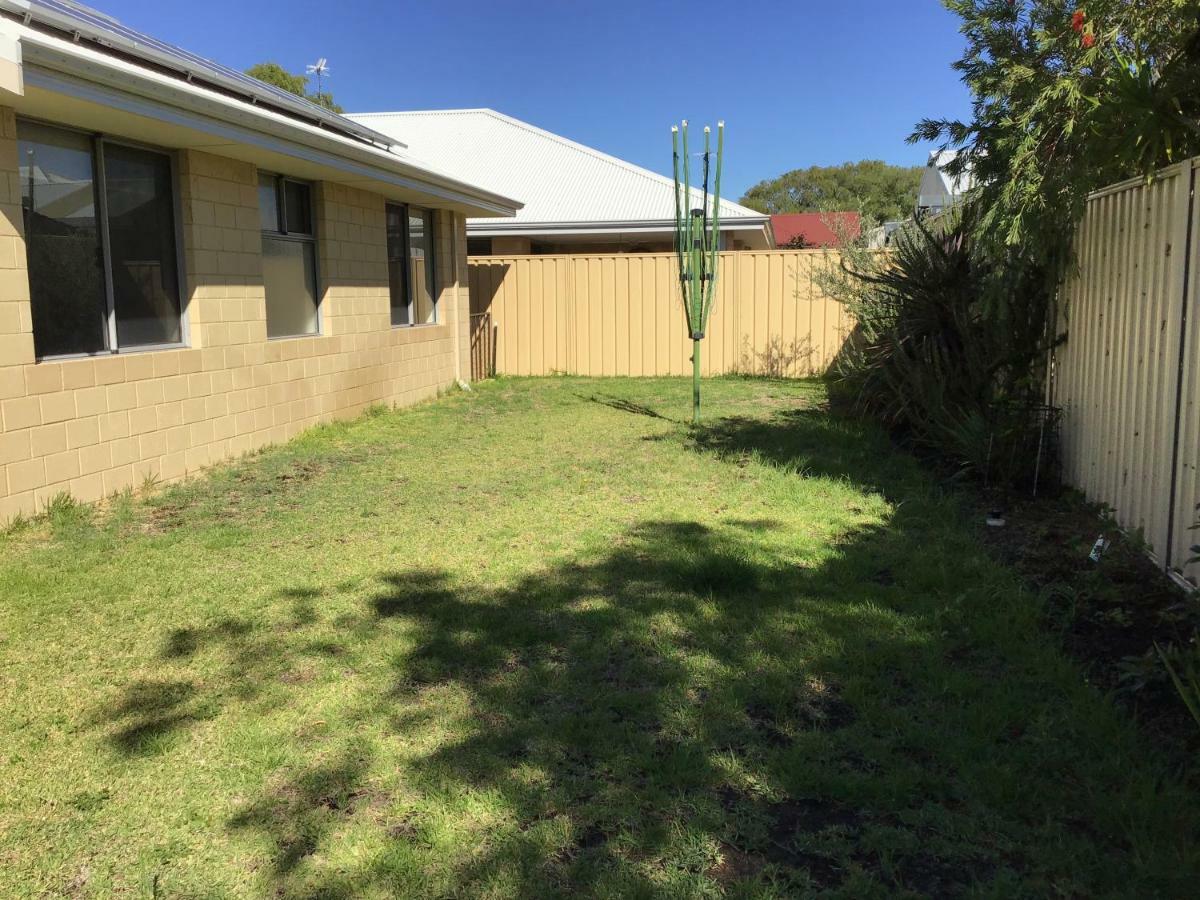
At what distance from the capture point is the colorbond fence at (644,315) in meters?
15.1

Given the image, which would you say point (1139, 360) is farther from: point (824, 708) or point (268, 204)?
point (268, 204)

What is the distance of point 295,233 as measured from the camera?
9.70m

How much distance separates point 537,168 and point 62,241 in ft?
52.2

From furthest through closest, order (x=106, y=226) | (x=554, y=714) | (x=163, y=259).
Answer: (x=163, y=259) → (x=106, y=226) → (x=554, y=714)

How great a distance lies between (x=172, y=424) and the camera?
24.9ft

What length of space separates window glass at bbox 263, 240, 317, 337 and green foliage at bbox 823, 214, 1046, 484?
18.6 ft

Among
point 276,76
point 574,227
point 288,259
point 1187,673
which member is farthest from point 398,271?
point 276,76

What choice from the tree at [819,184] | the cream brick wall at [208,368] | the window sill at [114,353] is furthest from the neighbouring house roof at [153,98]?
the tree at [819,184]

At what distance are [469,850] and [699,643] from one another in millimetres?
1696

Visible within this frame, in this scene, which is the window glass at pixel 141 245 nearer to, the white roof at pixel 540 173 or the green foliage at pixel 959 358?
the green foliage at pixel 959 358

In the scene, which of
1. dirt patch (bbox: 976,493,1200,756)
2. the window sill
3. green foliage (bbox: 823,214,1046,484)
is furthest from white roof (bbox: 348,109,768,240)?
dirt patch (bbox: 976,493,1200,756)

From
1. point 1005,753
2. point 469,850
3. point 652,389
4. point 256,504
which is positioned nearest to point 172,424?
point 256,504

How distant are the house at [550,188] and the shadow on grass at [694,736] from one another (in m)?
13.7

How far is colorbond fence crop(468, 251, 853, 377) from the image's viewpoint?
15086 mm
